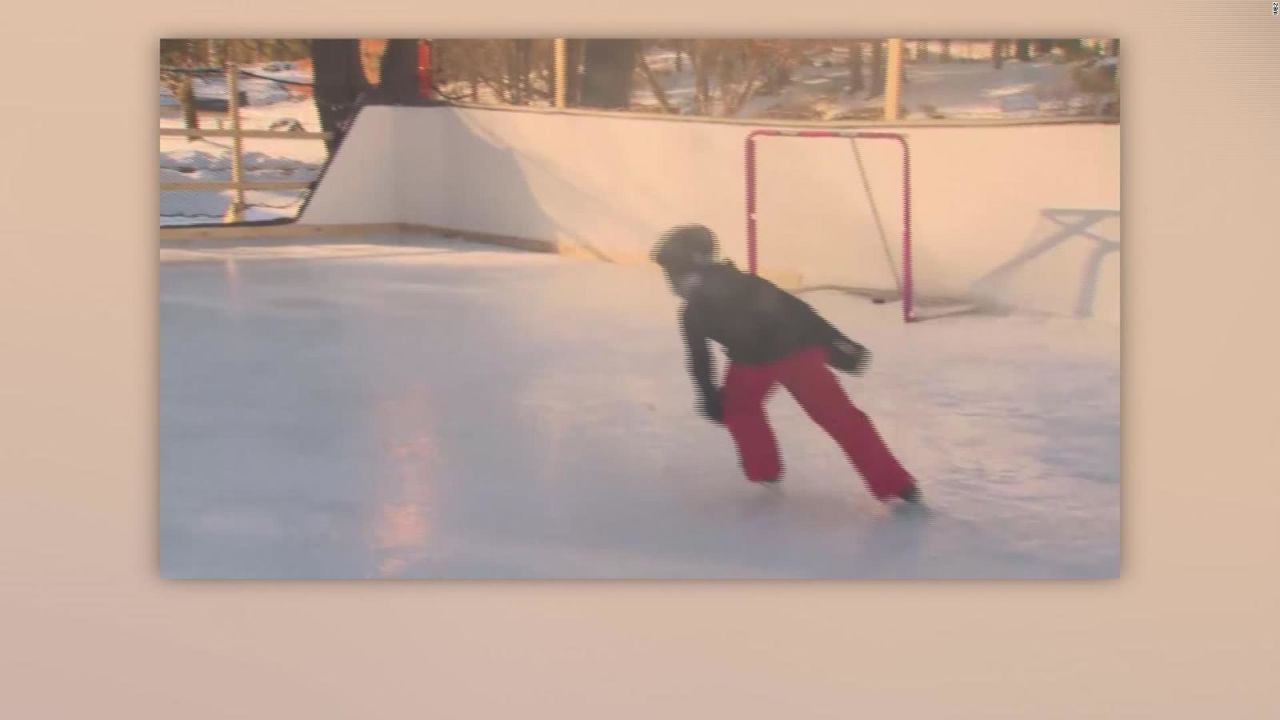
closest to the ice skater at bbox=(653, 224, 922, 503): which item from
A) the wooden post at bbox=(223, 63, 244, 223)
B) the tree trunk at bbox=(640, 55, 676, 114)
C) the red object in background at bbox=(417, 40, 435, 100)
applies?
the tree trunk at bbox=(640, 55, 676, 114)

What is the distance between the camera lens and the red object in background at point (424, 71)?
15.2 feet

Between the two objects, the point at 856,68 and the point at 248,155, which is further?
the point at 248,155

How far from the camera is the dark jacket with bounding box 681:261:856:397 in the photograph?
466 centimetres

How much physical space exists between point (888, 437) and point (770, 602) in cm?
51

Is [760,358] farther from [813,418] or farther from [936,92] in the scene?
[936,92]

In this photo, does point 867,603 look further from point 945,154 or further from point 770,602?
point 945,154

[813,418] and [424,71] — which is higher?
[424,71]

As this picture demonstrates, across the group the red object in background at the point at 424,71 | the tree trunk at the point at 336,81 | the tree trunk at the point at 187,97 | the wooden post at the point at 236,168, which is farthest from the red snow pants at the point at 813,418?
the tree trunk at the point at 187,97

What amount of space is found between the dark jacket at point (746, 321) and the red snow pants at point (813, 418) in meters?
0.05

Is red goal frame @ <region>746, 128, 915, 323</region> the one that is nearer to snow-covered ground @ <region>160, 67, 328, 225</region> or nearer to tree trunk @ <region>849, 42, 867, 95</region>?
tree trunk @ <region>849, 42, 867, 95</region>

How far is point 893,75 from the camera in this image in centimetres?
459

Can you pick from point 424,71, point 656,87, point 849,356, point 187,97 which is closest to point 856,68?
point 656,87

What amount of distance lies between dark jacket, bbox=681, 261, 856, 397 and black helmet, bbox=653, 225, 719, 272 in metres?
0.04

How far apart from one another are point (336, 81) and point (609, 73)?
2.29 ft
